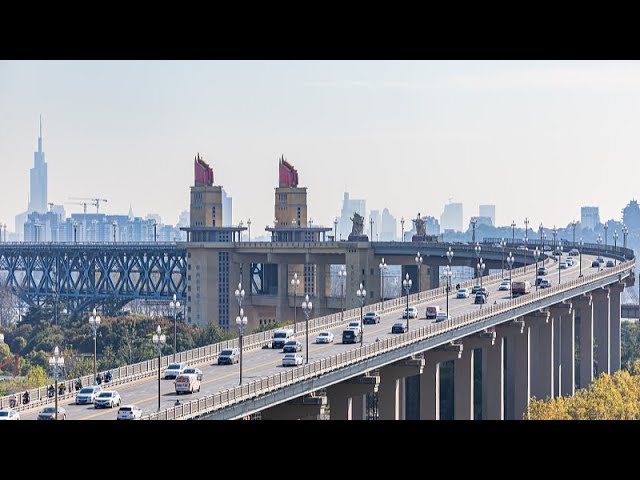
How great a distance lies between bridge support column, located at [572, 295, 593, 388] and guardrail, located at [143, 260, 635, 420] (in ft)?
39.8

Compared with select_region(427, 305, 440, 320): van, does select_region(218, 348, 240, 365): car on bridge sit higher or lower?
lower

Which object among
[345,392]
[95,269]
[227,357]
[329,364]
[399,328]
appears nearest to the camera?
[329,364]

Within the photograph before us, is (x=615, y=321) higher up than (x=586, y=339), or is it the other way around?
(x=615, y=321)

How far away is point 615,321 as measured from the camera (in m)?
121

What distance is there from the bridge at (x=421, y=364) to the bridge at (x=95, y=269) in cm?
6176

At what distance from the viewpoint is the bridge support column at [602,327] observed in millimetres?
114188

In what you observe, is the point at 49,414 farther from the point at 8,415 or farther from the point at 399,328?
the point at 399,328

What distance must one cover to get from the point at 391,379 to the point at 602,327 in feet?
186

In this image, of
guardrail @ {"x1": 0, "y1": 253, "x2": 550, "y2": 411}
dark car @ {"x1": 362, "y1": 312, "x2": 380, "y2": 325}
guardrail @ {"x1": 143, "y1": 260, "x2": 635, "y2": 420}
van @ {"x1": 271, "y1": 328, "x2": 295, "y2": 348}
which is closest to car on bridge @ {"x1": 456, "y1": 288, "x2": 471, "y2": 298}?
guardrail @ {"x1": 0, "y1": 253, "x2": 550, "y2": 411}

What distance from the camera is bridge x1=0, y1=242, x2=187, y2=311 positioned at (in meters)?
182

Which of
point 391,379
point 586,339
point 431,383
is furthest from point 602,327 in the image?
point 391,379

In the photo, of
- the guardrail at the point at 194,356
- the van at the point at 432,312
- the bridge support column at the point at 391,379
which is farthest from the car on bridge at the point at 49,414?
the van at the point at 432,312

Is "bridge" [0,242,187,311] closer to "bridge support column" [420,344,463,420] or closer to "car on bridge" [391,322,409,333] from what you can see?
"bridge support column" [420,344,463,420]
